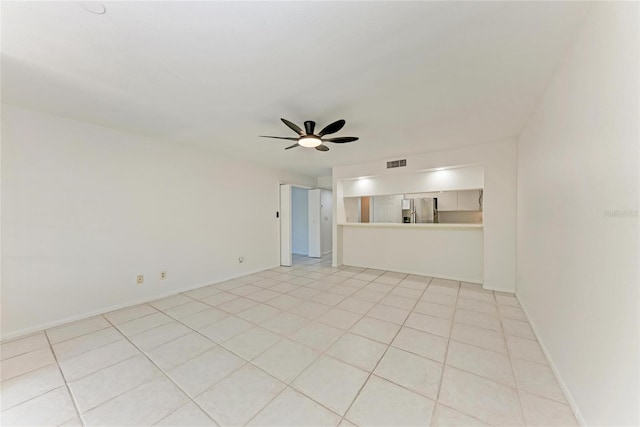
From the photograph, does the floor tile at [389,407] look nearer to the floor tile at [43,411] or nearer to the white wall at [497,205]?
the floor tile at [43,411]

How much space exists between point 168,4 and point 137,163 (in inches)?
106

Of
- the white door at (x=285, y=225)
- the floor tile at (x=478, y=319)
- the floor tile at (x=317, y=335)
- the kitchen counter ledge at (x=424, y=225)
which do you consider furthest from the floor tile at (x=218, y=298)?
the floor tile at (x=478, y=319)

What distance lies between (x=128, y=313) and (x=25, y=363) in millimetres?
968

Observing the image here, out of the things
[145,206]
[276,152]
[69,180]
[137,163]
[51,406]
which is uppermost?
[276,152]

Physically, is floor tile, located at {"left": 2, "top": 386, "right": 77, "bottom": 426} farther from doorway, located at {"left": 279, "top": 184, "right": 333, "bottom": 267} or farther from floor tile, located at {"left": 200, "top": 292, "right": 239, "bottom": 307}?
doorway, located at {"left": 279, "top": 184, "right": 333, "bottom": 267}

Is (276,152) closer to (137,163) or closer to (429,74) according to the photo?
(137,163)

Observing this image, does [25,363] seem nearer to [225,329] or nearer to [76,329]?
[76,329]

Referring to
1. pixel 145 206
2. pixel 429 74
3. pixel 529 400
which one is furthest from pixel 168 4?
pixel 529 400

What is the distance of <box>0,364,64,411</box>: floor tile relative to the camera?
1.53m

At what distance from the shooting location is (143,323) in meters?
2.59

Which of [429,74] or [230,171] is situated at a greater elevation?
[429,74]

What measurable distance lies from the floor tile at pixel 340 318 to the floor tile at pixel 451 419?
45.6 inches

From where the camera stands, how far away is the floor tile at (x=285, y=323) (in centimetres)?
240

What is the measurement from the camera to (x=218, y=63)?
5.63 feet
